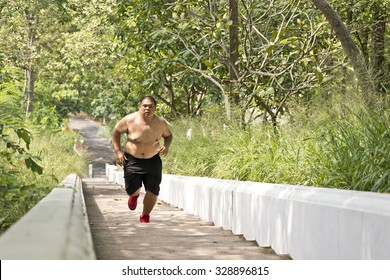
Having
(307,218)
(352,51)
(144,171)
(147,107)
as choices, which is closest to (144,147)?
(144,171)

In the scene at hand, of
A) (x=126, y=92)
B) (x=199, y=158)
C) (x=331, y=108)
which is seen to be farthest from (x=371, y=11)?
(x=126, y=92)

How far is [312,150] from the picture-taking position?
29.1ft

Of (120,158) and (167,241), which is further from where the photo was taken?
(120,158)

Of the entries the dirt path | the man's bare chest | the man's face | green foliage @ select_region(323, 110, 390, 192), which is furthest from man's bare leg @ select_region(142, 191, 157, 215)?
the dirt path

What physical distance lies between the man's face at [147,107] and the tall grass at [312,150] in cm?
154

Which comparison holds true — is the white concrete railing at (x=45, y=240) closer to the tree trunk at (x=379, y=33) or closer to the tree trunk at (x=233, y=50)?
the tree trunk at (x=379, y=33)

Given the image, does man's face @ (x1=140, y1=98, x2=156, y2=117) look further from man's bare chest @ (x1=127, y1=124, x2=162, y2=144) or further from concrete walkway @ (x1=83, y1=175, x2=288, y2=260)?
concrete walkway @ (x1=83, y1=175, x2=288, y2=260)

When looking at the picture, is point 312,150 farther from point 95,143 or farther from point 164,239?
point 95,143

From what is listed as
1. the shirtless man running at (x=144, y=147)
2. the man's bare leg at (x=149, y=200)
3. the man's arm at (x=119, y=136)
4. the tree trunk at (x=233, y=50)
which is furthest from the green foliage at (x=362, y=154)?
the tree trunk at (x=233, y=50)

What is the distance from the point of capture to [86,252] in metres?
3.35

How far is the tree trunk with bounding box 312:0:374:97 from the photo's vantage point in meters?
9.10

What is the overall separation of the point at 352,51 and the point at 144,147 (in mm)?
3179
